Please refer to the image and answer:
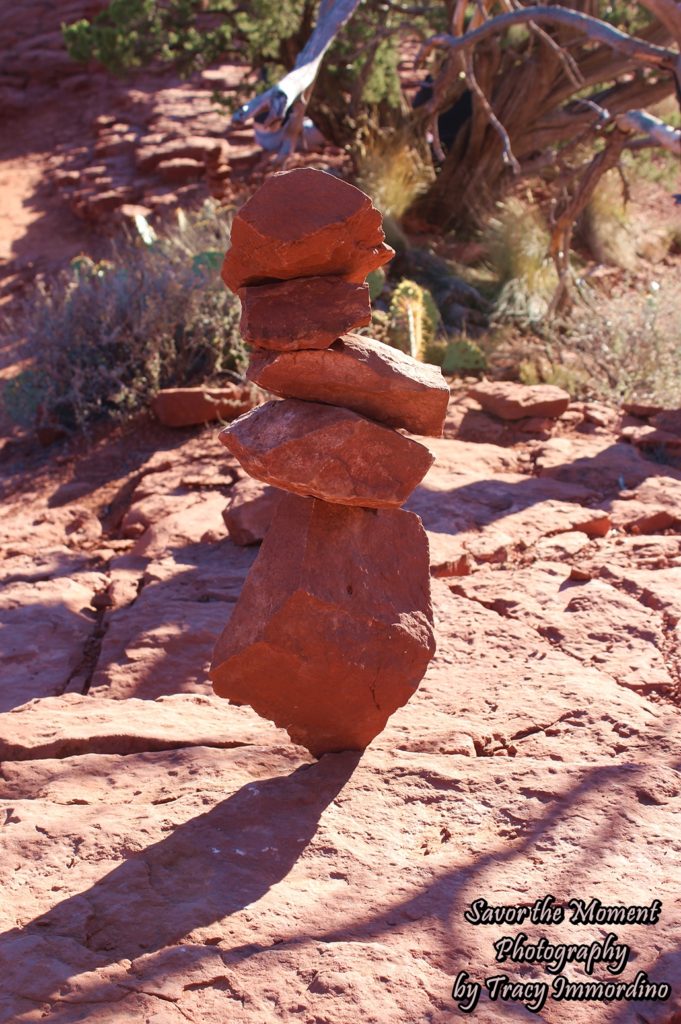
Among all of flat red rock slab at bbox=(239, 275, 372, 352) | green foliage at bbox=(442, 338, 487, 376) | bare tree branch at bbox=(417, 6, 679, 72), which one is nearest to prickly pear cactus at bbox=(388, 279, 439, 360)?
green foliage at bbox=(442, 338, 487, 376)

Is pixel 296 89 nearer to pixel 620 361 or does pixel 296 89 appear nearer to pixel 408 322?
pixel 408 322

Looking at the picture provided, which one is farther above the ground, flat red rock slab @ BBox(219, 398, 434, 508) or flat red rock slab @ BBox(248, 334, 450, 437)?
flat red rock slab @ BBox(248, 334, 450, 437)

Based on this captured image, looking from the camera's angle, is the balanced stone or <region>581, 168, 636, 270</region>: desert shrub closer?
the balanced stone

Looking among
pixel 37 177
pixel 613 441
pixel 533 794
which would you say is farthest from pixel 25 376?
pixel 37 177

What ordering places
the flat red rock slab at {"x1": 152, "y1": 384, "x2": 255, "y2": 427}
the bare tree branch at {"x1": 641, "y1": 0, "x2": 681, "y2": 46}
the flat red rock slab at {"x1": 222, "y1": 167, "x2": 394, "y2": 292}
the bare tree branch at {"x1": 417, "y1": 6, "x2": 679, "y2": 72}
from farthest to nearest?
the flat red rock slab at {"x1": 152, "y1": 384, "x2": 255, "y2": 427}
the bare tree branch at {"x1": 417, "y1": 6, "x2": 679, "y2": 72}
the bare tree branch at {"x1": 641, "y1": 0, "x2": 681, "y2": 46}
the flat red rock slab at {"x1": 222, "y1": 167, "x2": 394, "y2": 292}

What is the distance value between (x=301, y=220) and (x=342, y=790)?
1424 millimetres

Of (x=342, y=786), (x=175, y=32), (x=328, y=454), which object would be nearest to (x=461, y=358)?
(x=328, y=454)

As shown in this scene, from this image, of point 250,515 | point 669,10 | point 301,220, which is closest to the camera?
point 301,220

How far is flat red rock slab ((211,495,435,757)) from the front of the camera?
2734 millimetres

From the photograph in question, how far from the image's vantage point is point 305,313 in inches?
103

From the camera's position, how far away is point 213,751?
9.71ft

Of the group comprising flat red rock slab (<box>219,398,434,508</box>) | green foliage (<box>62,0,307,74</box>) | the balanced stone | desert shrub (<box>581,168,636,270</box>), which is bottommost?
desert shrub (<box>581,168,636,270</box>)

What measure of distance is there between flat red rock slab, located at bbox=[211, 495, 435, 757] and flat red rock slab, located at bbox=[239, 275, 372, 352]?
45cm

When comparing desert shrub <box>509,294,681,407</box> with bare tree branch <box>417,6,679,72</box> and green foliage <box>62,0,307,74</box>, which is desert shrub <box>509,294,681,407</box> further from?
green foliage <box>62,0,307,74</box>
